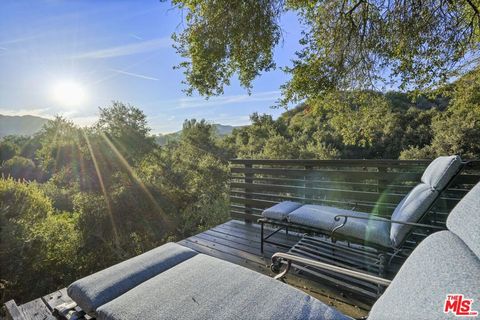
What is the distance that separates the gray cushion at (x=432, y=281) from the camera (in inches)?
21.4

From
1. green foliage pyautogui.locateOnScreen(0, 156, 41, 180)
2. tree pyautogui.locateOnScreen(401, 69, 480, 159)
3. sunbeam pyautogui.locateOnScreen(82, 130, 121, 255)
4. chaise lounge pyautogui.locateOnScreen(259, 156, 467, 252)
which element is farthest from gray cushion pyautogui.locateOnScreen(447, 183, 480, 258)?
green foliage pyautogui.locateOnScreen(0, 156, 41, 180)

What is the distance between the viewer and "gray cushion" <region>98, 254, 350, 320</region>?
1020 mm

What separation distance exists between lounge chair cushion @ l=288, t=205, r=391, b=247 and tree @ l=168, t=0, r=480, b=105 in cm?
228

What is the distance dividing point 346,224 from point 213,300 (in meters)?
1.48

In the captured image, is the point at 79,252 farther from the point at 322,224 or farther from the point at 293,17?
the point at 293,17

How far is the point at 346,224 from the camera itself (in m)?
2.14

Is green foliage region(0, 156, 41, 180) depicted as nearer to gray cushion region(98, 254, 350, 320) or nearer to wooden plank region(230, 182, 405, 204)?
wooden plank region(230, 182, 405, 204)

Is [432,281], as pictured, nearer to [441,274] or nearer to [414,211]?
[441,274]

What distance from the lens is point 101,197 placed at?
544 cm

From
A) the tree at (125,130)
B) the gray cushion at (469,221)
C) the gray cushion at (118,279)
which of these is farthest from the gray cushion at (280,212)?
the tree at (125,130)

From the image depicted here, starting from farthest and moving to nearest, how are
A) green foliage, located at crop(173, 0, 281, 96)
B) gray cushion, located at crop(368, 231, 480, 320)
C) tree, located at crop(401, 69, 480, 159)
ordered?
1. tree, located at crop(401, 69, 480, 159)
2. green foliage, located at crop(173, 0, 281, 96)
3. gray cushion, located at crop(368, 231, 480, 320)

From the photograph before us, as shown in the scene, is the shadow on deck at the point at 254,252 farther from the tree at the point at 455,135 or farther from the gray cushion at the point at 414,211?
the tree at the point at 455,135

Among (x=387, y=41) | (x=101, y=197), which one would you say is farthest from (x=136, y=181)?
(x=387, y=41)

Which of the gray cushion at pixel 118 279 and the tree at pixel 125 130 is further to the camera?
the tree at pixel 125 130
